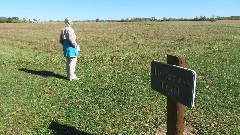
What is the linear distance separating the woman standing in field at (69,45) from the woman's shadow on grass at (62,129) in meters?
5.34

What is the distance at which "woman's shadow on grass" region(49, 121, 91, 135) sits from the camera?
873 cm

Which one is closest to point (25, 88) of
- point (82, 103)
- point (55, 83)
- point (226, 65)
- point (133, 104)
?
point (55, 83)

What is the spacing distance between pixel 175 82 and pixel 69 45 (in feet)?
30.0

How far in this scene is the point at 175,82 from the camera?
5.72 m

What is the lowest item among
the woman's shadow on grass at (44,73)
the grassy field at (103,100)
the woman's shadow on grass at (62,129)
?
the woman's shadow on grass at (62,129)

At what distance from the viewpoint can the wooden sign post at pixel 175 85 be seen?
5344 millimetres

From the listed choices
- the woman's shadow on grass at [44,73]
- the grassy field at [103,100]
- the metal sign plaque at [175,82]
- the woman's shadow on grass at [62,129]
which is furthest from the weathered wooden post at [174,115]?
the woman's shadow on grass at [44,73]

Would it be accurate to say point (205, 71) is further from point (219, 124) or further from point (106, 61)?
point (219, 124)

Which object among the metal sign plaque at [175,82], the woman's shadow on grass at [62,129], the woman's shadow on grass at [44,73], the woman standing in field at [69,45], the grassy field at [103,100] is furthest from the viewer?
the woman's shadow on grass at [44,73]

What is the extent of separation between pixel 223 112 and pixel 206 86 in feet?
10.8

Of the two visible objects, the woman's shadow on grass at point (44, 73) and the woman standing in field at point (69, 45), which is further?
the woman's shadow on grass at point (44, 73)

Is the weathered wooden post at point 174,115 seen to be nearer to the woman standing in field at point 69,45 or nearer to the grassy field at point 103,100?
the grassy field at point 103,100

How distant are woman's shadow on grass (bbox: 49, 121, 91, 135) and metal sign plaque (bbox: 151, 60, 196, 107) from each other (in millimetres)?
3233

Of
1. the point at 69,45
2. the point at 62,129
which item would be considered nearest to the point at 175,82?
the point at 62,129
